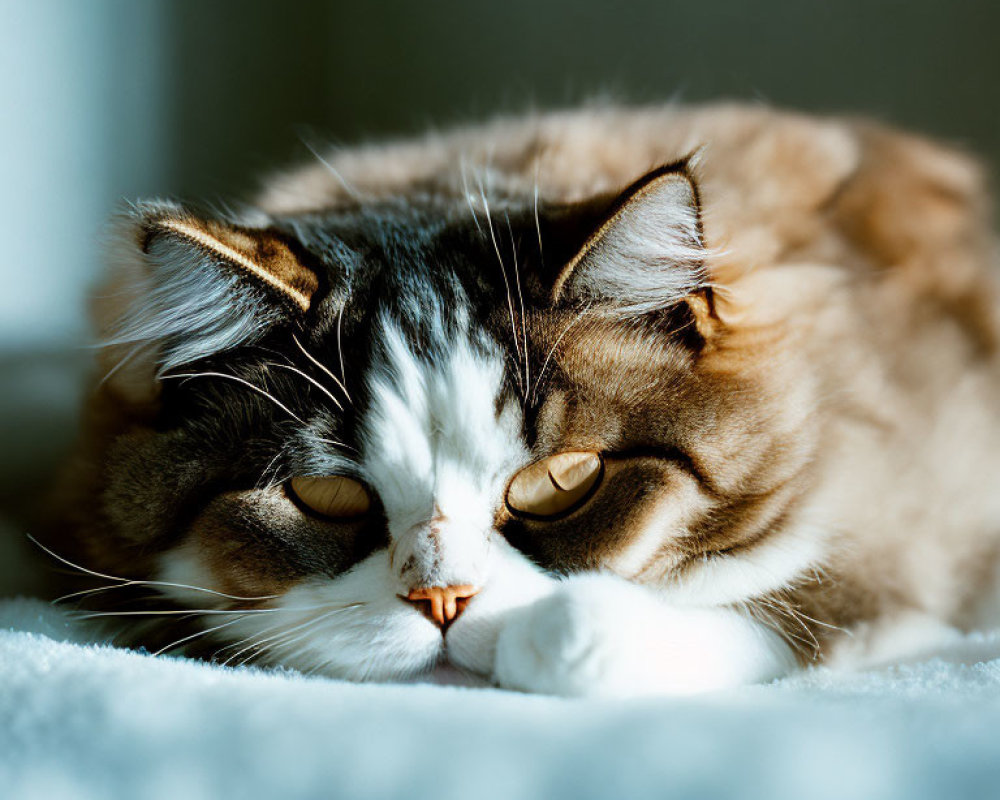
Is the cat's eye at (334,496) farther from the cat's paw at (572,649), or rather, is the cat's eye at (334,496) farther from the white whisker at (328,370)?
the cat's paw at (572,649)

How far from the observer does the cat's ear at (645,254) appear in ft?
2.61

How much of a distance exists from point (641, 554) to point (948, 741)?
29 cm

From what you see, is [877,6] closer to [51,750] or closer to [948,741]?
[948,741]

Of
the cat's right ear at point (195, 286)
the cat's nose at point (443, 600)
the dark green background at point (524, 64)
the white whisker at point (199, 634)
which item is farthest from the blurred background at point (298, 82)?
the cat's nose at point (443, 600)

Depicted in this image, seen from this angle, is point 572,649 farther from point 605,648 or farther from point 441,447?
point 441,447

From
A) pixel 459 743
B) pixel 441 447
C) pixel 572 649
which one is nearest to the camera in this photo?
pixel 459 743

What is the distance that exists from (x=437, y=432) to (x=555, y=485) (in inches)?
4.5

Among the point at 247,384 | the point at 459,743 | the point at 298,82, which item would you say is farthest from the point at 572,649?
the point at 298,82

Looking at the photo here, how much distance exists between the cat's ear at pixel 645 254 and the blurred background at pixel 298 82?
0.68 m

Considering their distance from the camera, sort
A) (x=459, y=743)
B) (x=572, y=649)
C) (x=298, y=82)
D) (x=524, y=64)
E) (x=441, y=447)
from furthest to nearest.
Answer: (x=298, y=82), (x=524, y=64), (x=441, y=447), (x=572, y=649), (x=459, y=743)

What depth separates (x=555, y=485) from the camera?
826 millimetres

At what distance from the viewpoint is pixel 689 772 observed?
574 mm

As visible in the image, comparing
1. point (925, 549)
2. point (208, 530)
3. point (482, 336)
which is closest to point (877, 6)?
point (925, 549)

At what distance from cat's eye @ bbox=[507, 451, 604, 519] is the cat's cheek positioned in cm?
7
